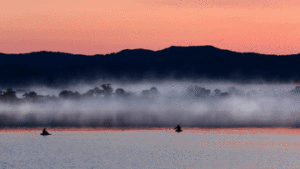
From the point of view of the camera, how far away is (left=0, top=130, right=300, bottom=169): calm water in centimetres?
5927

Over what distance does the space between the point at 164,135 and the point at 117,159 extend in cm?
2991

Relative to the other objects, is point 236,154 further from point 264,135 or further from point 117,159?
point 264,135

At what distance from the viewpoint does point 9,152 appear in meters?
69.1

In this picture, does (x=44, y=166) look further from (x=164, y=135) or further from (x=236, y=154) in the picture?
(x=164, y=135)

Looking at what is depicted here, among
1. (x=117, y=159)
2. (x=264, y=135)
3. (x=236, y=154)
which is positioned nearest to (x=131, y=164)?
(x=117, y=159)

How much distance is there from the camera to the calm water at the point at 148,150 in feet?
194

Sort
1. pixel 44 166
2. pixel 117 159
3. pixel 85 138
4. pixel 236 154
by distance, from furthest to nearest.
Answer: pixel 85 138
pixel 236 154
pixel 117 159
pixel 44 166

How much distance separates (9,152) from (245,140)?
3808cm

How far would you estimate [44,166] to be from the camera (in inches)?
2291

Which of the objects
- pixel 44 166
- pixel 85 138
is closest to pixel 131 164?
pixel 44 166

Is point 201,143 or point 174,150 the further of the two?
point 201,143

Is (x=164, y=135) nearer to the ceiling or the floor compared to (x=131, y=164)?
nearer to the ceiling

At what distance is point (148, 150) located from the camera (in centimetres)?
7069

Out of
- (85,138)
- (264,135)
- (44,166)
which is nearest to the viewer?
(44,166)
